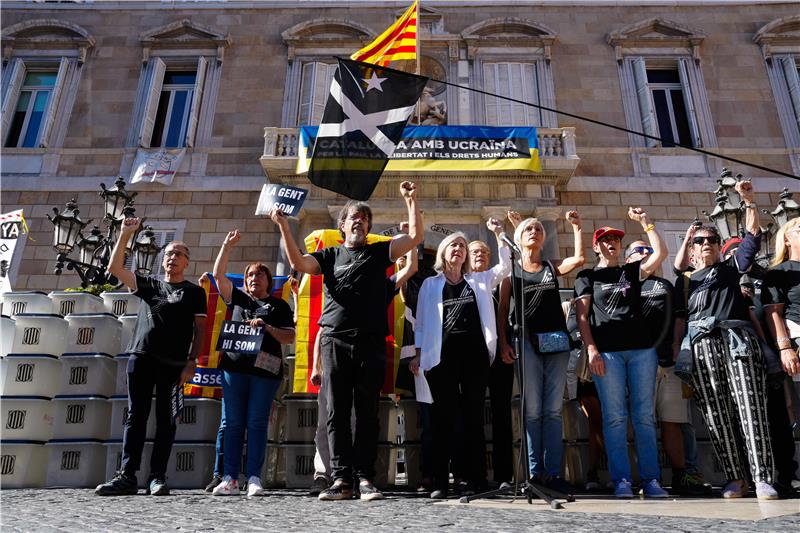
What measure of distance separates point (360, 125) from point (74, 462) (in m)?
3.59

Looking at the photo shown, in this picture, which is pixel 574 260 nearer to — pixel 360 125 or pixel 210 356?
pixel 360 125

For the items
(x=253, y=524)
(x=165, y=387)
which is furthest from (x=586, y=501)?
(x=165, y=387)

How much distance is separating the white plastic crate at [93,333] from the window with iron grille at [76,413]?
43 cm

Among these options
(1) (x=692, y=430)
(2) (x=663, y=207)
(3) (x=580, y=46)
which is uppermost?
(3) (x=580, y=46)

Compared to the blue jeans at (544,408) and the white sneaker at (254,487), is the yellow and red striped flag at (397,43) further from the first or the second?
the white sneaker at (254,487)

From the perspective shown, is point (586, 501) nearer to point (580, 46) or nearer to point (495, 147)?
point (495, 147)

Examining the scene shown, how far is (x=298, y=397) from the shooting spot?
457cm

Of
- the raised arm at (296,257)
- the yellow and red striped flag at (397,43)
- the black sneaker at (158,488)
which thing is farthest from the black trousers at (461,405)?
the yellow and red striped flag at (397,43)

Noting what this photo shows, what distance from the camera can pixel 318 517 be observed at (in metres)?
2.60

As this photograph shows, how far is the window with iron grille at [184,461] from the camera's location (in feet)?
14.6

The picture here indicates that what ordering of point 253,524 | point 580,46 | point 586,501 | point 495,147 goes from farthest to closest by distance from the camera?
point 580,46, point 495,147, point 586,501, point 253,524

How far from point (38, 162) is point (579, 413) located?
41.5ft

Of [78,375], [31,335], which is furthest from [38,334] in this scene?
[78,375]

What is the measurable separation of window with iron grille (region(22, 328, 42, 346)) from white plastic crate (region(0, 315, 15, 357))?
0.10 meters
